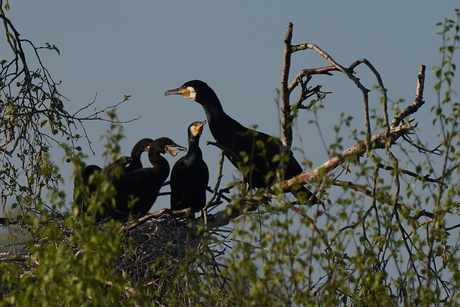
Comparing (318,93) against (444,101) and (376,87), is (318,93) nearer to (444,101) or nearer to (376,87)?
(376,87)

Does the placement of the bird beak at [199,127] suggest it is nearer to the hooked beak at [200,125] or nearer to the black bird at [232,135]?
the hooked beak at [200,125]

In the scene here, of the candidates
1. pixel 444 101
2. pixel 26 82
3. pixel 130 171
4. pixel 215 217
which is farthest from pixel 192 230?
pixel 444 101

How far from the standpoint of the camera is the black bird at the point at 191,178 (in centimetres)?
869

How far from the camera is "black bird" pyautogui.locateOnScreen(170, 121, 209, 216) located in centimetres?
869

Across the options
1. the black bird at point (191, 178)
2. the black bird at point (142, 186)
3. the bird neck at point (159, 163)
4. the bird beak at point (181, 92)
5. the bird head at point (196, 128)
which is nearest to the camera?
the black bird at point (142, 186)

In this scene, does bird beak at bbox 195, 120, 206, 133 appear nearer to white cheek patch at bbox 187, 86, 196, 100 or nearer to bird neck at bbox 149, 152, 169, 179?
bird neck at bbox 149, 152, 169, 179

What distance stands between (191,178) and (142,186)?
1.79 feet

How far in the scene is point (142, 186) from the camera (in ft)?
27.5

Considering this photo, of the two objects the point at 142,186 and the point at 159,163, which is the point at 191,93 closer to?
the point at 159,163

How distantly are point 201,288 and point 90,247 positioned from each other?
0.83m

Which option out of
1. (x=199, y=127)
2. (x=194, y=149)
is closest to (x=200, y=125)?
(x=199, y=127)

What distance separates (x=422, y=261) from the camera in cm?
534

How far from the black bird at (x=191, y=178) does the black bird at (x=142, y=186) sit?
0.59 ft

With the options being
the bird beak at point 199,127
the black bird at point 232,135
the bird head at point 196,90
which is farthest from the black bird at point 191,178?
the bird head at point 196,90
